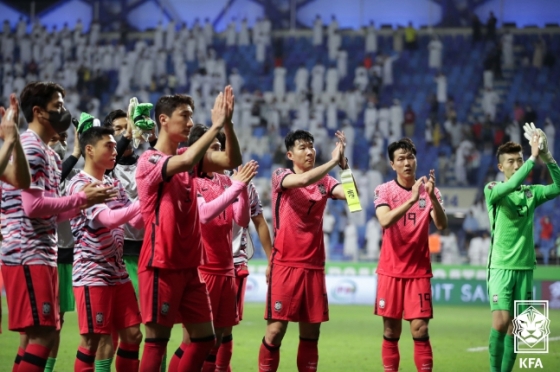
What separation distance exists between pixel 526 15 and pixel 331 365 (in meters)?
25.5

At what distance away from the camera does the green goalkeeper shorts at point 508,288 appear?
28.3 feet

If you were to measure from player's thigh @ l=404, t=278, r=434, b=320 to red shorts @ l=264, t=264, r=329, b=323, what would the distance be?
835 millimetres

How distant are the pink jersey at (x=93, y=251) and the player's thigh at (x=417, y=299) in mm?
2906

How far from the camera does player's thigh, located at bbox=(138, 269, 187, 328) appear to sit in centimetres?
627

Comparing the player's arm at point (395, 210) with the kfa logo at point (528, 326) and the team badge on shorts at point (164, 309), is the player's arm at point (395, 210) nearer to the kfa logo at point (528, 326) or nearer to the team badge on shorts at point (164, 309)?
the kfa logo at point (528, 326)

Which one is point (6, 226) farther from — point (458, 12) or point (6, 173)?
point (458, 12)

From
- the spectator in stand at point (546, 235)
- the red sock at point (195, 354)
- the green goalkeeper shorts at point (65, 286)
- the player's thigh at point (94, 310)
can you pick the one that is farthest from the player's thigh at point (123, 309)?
the spectator in stand at point (546, 235)

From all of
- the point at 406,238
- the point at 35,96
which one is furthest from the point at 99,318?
the point at 406,238

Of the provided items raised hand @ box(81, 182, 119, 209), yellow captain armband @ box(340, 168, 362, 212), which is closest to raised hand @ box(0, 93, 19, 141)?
raised hand @ box(81, 182, 119, 209)

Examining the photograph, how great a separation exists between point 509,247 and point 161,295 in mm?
4065

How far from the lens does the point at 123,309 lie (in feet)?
22.7

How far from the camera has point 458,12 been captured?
3303cm

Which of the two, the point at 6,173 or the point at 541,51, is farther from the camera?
the point at 541,51

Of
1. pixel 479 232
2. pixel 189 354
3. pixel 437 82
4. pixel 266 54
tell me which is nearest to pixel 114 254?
pixel 189 354
